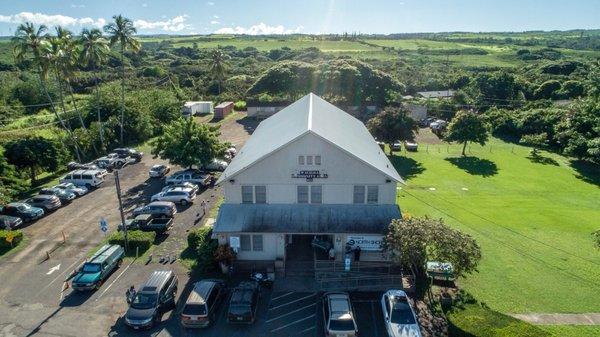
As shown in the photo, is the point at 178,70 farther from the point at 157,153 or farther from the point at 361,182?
the point at 361,182

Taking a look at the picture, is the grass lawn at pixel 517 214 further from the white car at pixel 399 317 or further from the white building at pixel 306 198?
the white building at pixel 306 198

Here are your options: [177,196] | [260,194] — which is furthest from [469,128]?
[177,196]

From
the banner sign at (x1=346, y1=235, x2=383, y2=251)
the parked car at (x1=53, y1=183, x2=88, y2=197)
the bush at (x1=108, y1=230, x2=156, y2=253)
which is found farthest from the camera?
the parked car at (x1=53, y1=183, x2=88, y2=197)

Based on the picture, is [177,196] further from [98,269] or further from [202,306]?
[202,306]

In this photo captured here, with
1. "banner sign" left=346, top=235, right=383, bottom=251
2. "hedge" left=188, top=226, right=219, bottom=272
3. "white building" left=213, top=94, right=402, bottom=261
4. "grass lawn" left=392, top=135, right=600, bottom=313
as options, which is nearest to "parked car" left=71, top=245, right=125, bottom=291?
"hedge" left=188, top=226, right=219, bottom=272

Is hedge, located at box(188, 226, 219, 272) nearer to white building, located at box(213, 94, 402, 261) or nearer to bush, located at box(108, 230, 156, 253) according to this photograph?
white building, located at box(213, 94, 402, 261)

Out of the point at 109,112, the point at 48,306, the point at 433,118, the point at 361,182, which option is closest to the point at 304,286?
the point at 361,182
